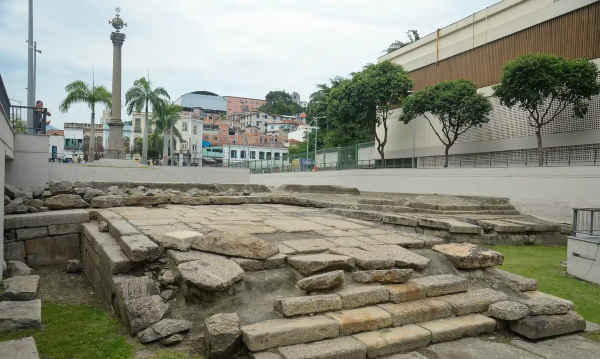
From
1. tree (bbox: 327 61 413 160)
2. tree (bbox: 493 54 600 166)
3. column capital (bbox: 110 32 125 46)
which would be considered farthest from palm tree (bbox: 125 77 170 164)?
tree (bbox: 493 54 600 166)

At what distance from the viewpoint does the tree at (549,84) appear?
579 inches

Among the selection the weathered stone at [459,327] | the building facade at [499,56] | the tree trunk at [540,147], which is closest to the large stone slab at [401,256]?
the weathered stone at [459,327]

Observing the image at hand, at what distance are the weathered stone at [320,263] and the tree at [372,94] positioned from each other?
67.5 feet

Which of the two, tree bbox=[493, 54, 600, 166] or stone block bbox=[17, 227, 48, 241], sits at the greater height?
tree bbox=[493, 54, 600, 166]

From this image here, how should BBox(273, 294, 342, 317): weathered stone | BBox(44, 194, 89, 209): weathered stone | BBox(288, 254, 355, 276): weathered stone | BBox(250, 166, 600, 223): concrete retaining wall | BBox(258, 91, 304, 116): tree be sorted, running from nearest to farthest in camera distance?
BBox(273, 294, 342, 317): weathered stone → BBox(288, 254, 355, 276): weathered stone → BBox(44, 194, 89, 209): weathered stone → BBox(250, 166, 600, 223): concrete retaining wall → BBox(258, 91, 304, 116): tree

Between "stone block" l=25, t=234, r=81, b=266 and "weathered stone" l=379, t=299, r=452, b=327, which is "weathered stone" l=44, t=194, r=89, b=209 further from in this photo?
"weathered stone" l=379, t=299, r=452, b=327

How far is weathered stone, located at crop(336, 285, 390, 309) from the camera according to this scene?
11.8 feet

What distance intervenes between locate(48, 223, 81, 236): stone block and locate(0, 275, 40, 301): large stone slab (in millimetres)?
1858

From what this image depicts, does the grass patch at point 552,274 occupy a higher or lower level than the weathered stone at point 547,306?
lower

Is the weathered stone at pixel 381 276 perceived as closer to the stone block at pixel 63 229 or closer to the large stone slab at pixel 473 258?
the large stone slab at pixel 473 258

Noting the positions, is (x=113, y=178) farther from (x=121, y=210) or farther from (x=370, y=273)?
(x=370, y=273)

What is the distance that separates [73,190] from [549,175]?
1323cm

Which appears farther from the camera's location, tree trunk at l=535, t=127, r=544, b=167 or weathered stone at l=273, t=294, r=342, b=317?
tree trunk at l=535, t=127, r=544, b=167

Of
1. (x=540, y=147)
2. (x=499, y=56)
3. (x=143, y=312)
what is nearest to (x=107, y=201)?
(x=143, y=312)
